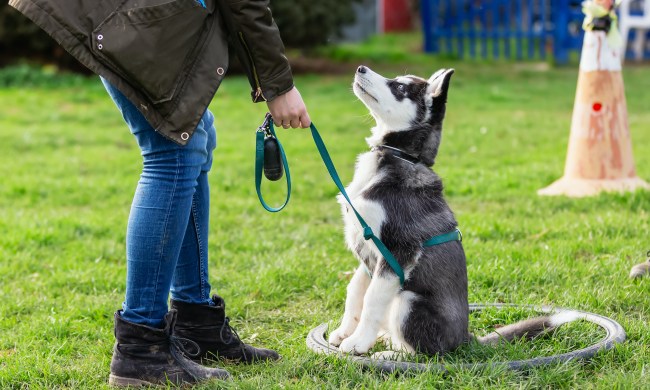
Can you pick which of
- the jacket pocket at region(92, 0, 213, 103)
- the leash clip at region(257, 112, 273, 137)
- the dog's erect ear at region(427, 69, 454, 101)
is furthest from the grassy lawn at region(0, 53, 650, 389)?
the jacket pocket at region(92, 0, 213, 103)

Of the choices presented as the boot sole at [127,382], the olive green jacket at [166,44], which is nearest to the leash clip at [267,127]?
the olive green jacket at [166,44]

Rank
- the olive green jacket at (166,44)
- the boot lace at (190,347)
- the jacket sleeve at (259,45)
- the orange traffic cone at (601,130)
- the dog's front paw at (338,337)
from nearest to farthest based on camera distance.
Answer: the olive green jacket at (166,44)
the jacket sleeve at (259,45)
the boot lace at (190,347)
the dog's front paw at (338,337)
the orange traffic cone at (601,130)

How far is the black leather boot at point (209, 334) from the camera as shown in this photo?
352cm

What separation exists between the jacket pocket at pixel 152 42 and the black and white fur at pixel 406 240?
0.94 m

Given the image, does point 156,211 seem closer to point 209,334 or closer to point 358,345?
point 209,334

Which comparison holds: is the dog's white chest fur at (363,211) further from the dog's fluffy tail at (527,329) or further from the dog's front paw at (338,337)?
the dog's fluffy tail at (527,329)

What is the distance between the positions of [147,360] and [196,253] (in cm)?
49

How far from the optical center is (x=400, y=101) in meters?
3.60

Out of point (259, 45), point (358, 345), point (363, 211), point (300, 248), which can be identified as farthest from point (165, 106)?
point (300, 248)

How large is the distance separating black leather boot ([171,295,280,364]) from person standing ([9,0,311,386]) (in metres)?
0.05

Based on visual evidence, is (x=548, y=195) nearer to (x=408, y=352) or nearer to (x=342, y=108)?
(x=408, y=352)

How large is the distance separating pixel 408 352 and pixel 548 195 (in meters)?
3.42

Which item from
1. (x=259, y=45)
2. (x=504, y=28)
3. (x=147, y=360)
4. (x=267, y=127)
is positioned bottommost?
(x=504, y=28)

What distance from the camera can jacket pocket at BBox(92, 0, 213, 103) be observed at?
2.76m
